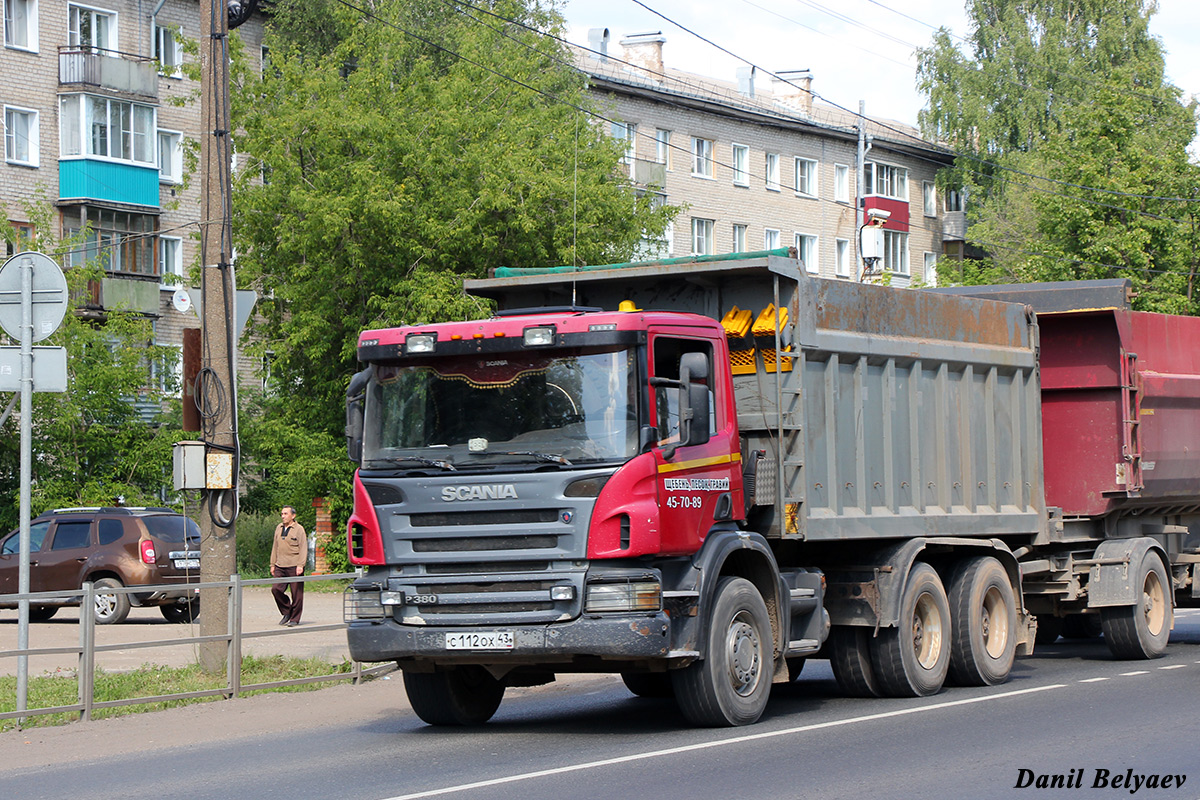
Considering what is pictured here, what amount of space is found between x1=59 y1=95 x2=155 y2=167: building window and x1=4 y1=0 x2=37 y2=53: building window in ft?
5.31

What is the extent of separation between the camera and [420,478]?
10.1 meters

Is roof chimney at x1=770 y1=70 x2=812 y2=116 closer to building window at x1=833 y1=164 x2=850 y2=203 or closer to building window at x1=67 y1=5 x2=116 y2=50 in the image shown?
building window at x1=833 y1=164 x2=850 y2=203

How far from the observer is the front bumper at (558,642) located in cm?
965

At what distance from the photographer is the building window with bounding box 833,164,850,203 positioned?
59.9m

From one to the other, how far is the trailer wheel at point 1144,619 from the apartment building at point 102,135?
28264 mm

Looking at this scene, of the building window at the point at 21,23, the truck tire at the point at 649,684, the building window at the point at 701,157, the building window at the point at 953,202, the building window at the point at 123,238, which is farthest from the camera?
the building window at the point at 953,202

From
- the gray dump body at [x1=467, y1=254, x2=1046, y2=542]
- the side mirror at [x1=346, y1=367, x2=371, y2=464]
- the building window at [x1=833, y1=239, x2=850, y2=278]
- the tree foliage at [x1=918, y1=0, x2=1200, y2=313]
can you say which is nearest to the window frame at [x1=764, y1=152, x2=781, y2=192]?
the building window at [x1=833, y1=239, x2=850, y2=278]

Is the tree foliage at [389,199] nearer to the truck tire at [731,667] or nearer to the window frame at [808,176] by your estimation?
the truck tire at [731,667]

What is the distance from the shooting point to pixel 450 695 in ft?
36.8

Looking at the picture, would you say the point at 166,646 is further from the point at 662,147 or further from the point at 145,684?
the point at 662,147

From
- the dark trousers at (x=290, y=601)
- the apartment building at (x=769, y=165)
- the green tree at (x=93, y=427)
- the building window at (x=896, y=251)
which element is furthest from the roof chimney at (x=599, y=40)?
the dark trousers at (x=290, y=601)

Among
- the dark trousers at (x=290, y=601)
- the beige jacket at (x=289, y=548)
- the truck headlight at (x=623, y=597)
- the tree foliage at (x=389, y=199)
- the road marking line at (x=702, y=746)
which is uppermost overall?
the tree foliage at (x=389, y=199)

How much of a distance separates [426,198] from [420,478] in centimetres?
Answer: 2108

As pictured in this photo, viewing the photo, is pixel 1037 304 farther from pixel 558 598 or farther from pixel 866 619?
pixel 558 598
